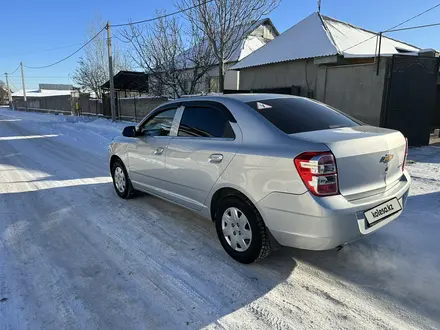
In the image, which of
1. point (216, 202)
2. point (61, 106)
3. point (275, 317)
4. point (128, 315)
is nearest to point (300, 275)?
point (275, 317)

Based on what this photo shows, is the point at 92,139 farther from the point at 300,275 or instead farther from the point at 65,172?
the point at 300,275

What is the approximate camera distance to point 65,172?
694 centimetres

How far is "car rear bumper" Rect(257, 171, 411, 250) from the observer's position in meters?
2.45

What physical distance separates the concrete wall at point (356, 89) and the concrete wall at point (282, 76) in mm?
1522

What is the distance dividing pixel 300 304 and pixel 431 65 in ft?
31.5

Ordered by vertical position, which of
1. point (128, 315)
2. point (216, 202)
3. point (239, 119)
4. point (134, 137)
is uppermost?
point (239, 119)

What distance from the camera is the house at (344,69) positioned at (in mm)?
9055

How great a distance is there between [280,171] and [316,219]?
1.57 ft

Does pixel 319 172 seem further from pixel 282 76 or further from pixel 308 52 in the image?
pixel 282 76

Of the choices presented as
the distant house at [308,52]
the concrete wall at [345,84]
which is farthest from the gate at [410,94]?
the distant house at [308,52]

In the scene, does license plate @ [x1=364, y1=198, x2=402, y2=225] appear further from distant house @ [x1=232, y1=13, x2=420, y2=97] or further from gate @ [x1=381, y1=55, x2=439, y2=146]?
distant house @ [x1=232, y1=13, x2=420, y2=97]

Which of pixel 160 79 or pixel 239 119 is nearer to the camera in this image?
pixel 239 119

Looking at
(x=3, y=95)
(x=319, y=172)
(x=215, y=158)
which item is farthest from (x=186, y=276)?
(x=3, y=95)

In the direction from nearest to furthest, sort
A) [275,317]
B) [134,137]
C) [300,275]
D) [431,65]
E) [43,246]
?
[275,317], [300,275], [43,246], [134,137], [431,65]
